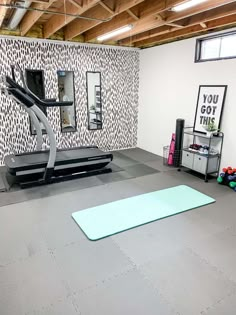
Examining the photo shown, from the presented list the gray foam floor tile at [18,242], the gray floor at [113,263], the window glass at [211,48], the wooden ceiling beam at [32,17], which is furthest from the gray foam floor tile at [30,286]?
the window glass at [211,48]

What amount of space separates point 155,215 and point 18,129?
3.99 metres

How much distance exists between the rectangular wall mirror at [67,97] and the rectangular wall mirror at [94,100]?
46 centimetres

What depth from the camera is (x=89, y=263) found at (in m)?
2.60

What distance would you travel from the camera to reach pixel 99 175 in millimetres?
5281

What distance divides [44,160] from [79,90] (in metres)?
2.36

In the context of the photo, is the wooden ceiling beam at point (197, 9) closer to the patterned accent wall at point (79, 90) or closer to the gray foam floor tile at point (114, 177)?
the patterned accent wall at point (79, 90)

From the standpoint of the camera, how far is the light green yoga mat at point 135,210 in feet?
10.6

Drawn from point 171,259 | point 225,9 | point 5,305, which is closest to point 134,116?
point 225,9

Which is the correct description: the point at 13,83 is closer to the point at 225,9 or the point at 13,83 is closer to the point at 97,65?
the point at 97,65

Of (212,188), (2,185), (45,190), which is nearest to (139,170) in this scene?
(212,188)

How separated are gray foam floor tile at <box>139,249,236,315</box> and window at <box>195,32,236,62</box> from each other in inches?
154

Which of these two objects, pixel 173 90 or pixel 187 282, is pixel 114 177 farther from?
pixel 187 282

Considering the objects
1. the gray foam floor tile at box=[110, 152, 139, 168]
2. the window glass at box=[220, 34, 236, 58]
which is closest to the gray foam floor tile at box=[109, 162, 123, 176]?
the gray foam floor tile at box=[110, 152, 139, 168]

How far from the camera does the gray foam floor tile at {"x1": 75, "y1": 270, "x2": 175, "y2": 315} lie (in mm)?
2031
